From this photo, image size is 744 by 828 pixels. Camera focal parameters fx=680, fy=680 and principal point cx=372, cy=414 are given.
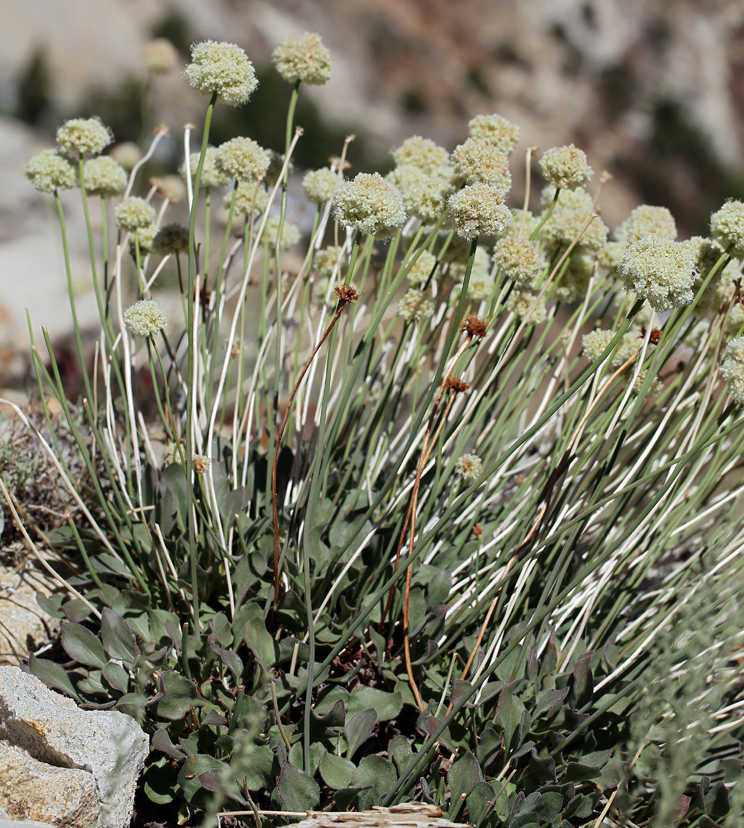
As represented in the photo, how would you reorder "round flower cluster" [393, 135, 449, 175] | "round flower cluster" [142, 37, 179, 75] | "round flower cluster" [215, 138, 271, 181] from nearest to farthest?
"round flower cluster" [215, 138, 271, 181]
"round flower cluster" [393, 135, 449, 175]
"round flower cluster" [142, 37, 179, 75]

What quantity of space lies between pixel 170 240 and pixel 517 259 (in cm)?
96

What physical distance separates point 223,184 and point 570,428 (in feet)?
3.93

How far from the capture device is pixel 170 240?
190 centimetres

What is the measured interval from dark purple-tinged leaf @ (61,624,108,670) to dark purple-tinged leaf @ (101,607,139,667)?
4cm

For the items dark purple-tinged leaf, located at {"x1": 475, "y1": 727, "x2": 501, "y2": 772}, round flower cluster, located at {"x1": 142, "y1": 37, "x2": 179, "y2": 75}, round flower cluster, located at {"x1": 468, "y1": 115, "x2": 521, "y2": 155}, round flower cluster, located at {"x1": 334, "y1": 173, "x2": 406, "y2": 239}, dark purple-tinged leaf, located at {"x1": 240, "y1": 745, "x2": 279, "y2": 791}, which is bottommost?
dark purple-tinged leaf, located at {"x1": 240, "y1": 745, "x2": 279, "y2": 791}

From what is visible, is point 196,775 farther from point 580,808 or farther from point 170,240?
point 170,240

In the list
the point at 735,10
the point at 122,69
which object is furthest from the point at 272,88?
the point at 735,10

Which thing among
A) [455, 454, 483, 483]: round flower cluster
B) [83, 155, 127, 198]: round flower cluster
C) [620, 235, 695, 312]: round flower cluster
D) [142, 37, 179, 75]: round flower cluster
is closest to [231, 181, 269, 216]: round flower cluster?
[83, 155, 127, 198]: round flower cluster

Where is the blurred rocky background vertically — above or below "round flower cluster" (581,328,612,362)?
above

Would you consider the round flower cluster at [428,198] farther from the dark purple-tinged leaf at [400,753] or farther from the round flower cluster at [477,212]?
the dark purple-tinged leaf at [400,753]

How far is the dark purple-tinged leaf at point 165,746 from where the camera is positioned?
1.41 meters

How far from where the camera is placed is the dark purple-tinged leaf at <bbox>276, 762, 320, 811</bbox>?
1344 mm

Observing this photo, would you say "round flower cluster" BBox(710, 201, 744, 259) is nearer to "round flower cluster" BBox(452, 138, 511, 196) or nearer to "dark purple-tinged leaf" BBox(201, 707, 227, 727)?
"round flower cluster" BBox(452, 138, 511, 196)

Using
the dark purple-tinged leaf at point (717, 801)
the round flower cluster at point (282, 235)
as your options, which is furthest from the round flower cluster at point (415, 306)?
the dark purple-tinged leaf at point (717, 801)
